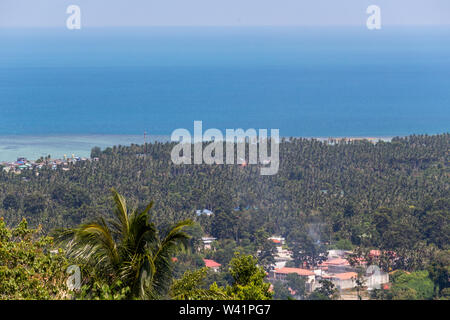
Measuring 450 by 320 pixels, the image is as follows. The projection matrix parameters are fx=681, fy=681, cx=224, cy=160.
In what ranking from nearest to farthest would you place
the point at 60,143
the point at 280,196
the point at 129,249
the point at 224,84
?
the point at 129,249, the point at 280,196, the point at 60,143, the point at 224,84

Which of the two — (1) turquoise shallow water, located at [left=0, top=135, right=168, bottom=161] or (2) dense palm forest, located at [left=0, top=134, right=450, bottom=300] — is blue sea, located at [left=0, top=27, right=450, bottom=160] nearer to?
(1) turquoise shallow water, located at [left=0, top=135, right=168, bottom=161]

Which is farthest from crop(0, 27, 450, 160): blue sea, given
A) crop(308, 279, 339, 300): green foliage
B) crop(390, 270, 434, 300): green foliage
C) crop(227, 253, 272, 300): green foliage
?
crop(227, 253, 272, 300): green foliage

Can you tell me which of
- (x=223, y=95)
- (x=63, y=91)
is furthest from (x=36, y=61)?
(x=223, y=95)

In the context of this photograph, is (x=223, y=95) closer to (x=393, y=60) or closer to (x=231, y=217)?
(x=393, y=60)

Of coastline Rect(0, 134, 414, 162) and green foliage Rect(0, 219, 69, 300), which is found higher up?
coastline Rect(0, 134, 414, 162)

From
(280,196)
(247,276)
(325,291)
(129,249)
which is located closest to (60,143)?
(280,196)

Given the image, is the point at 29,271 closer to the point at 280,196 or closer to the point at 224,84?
the point at 280,196
